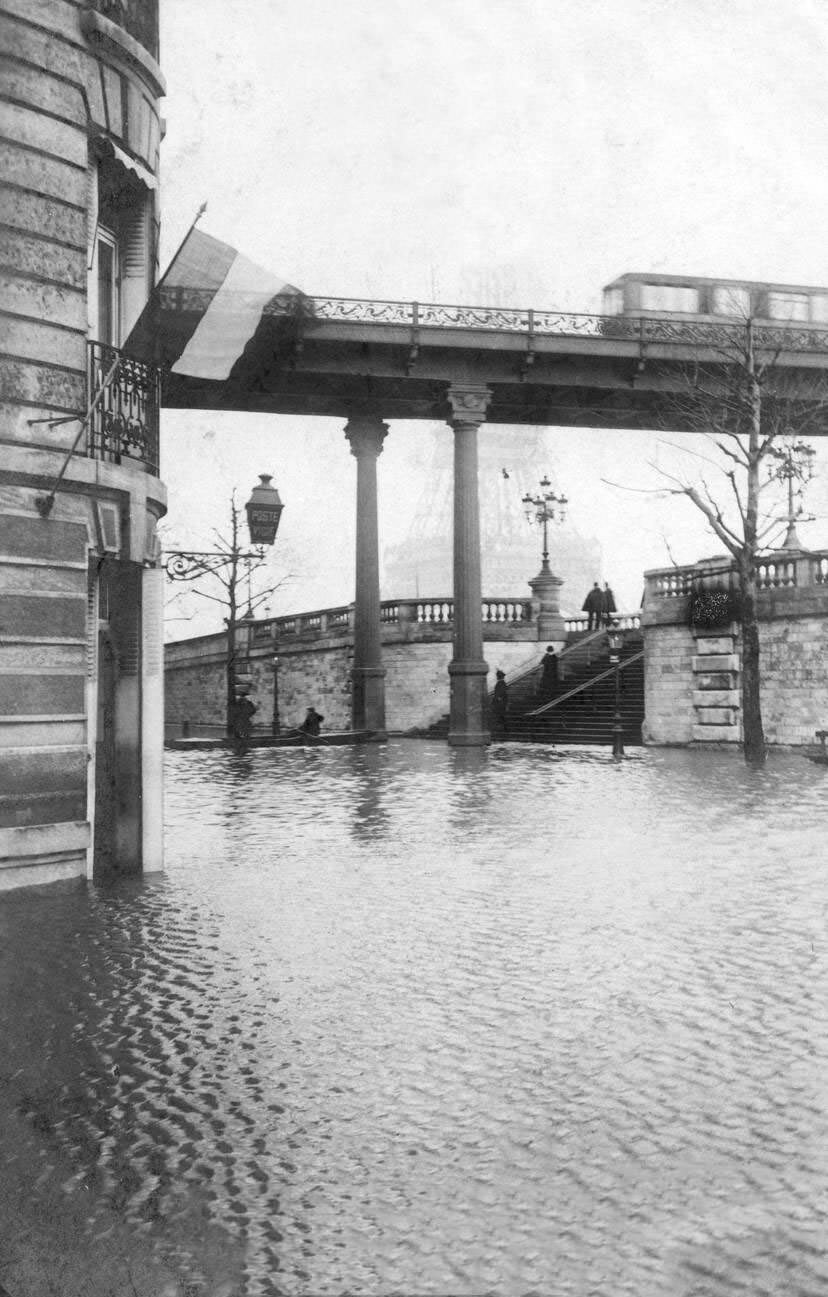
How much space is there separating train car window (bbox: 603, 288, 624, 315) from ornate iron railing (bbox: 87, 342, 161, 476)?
67.5 feet

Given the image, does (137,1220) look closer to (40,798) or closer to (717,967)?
(717,967)

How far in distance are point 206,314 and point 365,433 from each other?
753 inches

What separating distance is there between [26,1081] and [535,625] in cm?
3264

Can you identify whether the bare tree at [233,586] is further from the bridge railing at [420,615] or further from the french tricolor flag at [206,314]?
the french tricolor flag at [206,314]

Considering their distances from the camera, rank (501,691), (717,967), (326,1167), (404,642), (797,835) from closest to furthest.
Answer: (326,1167)
(717,967)
(797,835)
(501,691)
(404,642)

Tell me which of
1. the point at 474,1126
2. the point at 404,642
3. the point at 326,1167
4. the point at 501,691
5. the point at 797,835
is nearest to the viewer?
the point at 326,1167

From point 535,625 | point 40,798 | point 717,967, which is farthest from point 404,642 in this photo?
point 717,967

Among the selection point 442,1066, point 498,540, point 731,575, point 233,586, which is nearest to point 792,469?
point 731,575

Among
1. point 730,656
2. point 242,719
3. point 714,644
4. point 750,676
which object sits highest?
point 714,644

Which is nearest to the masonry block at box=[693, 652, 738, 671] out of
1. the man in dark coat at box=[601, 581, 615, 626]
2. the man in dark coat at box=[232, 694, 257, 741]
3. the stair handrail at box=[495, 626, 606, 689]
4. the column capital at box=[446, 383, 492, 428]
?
the column capital at box=[446, 383, 492, 428]

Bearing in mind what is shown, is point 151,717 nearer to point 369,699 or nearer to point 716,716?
point 716,716

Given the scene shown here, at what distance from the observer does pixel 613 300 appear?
99.6 feet

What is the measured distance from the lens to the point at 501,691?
32188mm

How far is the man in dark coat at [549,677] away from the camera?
112ft
